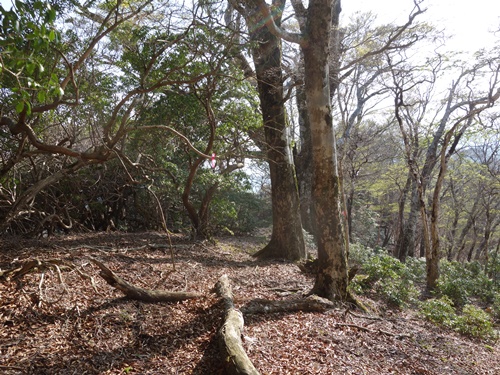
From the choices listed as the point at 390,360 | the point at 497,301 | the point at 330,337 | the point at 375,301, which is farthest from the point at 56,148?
the point at 497,301

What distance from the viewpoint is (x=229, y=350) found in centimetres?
284

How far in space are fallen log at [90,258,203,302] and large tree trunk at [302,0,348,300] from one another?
6.98 feet

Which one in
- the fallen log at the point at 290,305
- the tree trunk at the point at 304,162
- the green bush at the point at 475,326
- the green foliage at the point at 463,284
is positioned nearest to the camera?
the fallen log at the point at 290,305

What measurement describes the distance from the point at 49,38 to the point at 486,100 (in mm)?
9459

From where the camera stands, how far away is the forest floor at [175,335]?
9.71ft

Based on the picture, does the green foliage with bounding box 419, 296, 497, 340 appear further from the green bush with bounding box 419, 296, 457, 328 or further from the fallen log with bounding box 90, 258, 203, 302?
the fallen log with bounding box 90, 258, 203, 302

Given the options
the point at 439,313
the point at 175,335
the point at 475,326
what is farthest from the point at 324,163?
the point at 475,326

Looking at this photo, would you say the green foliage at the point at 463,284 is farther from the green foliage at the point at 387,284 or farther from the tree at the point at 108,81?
the tree at the point at 108,81

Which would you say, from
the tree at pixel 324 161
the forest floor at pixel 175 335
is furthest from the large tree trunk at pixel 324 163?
the forest floor at pixel 175 335

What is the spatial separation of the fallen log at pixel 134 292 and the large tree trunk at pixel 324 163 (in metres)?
2.13

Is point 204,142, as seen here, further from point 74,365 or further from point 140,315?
point 74,365

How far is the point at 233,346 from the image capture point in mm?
2900

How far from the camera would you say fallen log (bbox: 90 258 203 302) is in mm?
4039

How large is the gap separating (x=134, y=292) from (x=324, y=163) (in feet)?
10.3
